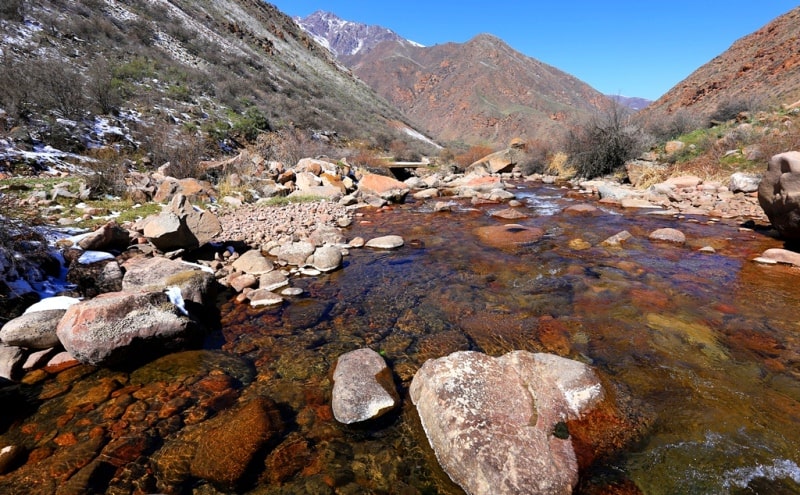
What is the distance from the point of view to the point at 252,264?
560 cm

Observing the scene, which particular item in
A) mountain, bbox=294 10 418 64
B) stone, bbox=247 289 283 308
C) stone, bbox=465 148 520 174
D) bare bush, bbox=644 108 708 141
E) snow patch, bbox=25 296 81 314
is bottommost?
stone, bbox=247 289 283 308

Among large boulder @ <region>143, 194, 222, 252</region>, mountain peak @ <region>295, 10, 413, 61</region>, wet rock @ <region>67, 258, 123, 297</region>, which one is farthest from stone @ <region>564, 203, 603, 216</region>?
mountain peak @ <region>295, 10, 413, 61</region>

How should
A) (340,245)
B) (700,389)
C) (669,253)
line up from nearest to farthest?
1. (700,389)
2. (669,253)
3. (340,245)

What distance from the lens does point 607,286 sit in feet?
15.5

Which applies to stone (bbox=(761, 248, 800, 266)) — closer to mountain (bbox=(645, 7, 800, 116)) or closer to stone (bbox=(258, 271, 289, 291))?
stone (bbox=(258, 271, 289, 291))

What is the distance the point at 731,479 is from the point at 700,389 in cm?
86

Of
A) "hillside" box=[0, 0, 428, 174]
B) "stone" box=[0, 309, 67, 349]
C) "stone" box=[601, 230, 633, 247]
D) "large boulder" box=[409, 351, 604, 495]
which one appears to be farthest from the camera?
"hillside" box=[0, 0, 428, 174]

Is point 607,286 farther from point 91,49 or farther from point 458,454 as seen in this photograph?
point 91,49

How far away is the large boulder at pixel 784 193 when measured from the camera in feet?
16.5

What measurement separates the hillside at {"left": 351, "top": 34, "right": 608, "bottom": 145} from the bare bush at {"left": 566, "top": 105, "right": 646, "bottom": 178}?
40186 millimetres

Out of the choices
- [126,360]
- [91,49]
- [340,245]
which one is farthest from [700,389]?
[91,49]

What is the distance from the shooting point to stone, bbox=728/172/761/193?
898cm

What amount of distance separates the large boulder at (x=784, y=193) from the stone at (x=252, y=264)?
780 cm

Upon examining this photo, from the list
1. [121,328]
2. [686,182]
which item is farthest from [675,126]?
[121,328]
